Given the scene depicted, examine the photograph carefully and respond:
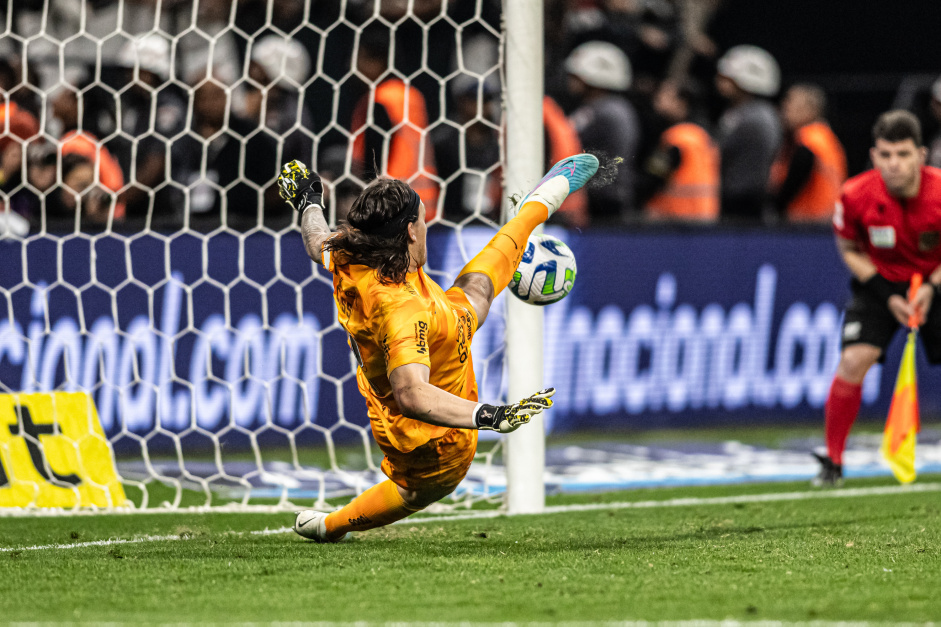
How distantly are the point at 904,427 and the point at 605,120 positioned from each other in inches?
158

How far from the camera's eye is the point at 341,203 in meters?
7.94

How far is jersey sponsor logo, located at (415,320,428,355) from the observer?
13.5 feet

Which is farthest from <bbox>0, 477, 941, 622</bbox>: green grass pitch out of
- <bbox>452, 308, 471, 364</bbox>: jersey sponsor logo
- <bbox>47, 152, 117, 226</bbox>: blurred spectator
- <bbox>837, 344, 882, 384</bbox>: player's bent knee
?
<bbox>47, 152, 117, 226</bbox>: blurred spectator

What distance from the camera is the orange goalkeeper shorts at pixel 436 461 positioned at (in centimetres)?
448

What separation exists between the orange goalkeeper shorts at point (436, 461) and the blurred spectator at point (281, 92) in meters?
3.79

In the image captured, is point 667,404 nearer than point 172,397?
No

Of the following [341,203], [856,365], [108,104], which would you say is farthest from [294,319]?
[856,365]

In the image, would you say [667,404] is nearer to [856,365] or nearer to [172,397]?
[856,365]

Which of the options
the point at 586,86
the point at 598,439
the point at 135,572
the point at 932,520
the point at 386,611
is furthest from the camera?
the point at 586,86

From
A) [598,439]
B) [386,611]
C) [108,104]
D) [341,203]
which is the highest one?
[108,104]

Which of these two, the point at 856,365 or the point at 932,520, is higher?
the point at 856,365

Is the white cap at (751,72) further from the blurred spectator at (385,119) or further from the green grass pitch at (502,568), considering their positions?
the green grass pitch at (502,568)

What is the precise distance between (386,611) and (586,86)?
6887mm

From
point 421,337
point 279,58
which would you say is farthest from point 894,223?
point 279,58
